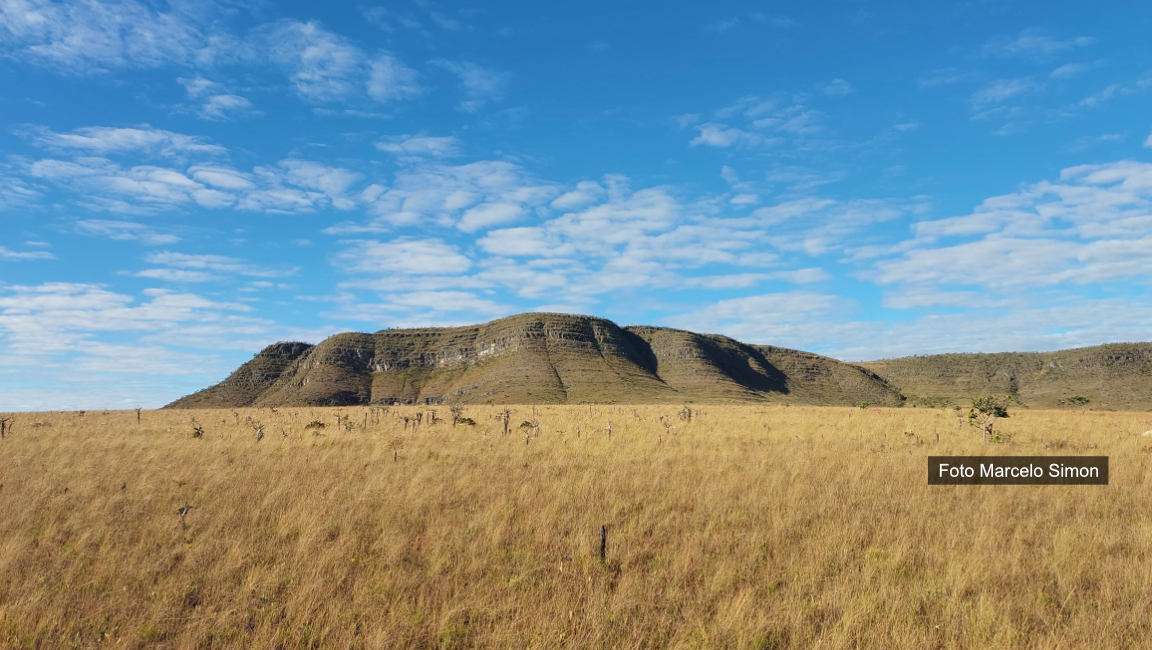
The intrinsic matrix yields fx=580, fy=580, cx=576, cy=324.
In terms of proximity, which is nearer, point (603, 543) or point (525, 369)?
point (603, 543)

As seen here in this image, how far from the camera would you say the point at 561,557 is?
6.87 metres

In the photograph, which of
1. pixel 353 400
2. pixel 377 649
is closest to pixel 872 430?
pixel 377 649

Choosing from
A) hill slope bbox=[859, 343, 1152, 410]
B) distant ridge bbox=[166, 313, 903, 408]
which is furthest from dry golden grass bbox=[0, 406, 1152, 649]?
distant ridge bbox=[166, 313, 903, 408]

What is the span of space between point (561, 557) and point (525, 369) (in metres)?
100

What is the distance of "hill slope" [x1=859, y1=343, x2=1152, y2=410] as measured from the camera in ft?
275

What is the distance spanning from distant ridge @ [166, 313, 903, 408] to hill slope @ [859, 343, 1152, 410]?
1007 cm

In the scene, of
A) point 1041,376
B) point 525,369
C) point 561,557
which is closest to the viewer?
point 561,557

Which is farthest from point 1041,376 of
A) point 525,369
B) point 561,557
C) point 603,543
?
point 561,557

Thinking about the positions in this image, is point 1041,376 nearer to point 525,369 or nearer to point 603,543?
point 525,369

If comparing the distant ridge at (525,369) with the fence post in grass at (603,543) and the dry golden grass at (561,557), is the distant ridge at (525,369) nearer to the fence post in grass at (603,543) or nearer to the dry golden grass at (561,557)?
the dry golden grass at (561,557)

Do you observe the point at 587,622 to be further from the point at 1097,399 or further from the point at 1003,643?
the point at 1097,399

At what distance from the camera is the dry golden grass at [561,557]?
17.0 feet

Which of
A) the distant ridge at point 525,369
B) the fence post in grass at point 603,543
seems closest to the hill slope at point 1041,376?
the distant ridge at point 525,369

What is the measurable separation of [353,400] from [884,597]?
375 ft
